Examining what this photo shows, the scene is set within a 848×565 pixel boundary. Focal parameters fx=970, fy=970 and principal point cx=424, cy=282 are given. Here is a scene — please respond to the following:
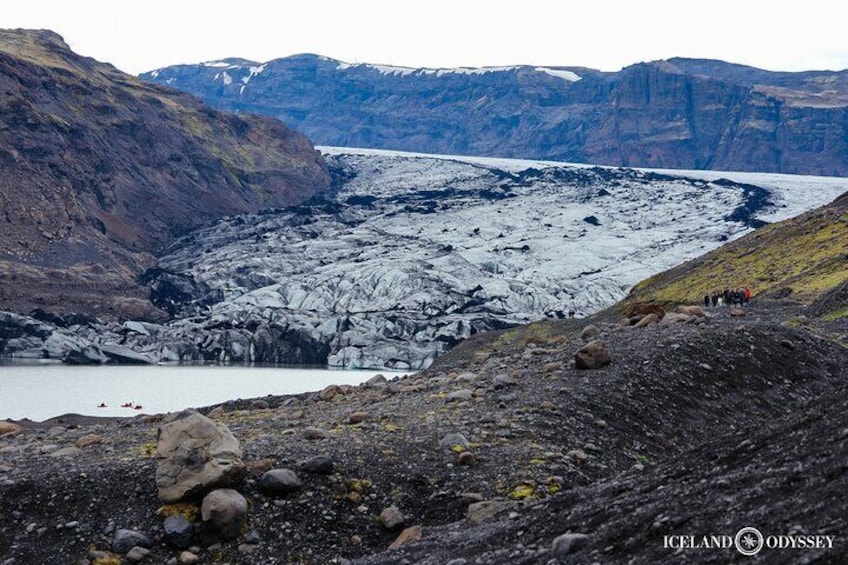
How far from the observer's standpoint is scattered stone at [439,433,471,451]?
13.3 meters

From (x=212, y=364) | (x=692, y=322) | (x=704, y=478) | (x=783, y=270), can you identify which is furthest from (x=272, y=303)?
(x=704, y=478)

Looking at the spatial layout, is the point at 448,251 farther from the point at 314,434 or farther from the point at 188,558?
the point at 188,558

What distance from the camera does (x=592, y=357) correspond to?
17344 millimetres

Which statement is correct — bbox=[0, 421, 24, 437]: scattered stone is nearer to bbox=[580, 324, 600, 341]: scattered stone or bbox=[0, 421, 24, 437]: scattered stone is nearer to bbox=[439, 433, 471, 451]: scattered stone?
bbox=[439, 433, 471, 451]: scattered stone

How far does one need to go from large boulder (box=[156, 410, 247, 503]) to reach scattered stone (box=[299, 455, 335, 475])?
808 mm

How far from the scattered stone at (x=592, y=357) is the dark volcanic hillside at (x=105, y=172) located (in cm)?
9324

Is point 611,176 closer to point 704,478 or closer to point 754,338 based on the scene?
point 754,338

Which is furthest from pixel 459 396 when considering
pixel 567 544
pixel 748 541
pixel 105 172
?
pixel 105 172

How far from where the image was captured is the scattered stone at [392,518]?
11.3 metres

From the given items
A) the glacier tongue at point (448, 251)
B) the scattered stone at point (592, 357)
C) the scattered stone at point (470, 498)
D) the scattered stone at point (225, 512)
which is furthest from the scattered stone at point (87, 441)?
the glacier tongue at point (448, 251)

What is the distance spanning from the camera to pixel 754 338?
19.5 metres

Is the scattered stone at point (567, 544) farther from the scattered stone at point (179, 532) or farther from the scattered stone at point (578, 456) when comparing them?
the scattered stone at point (578, 456)

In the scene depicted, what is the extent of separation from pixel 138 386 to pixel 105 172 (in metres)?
88.5

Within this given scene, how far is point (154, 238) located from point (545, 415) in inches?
5143
